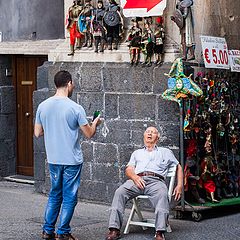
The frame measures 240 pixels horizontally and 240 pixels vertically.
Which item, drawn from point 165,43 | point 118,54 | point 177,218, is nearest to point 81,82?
point 118,54

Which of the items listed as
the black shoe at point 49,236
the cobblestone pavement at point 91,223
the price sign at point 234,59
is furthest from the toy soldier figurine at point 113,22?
the black shoe at point 49,236

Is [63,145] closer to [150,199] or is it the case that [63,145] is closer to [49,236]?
[49,236]

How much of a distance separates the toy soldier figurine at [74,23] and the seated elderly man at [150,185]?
8.16ft

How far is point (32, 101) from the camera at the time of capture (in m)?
12.8

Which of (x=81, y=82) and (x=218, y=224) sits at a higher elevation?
(x=81, y=82)

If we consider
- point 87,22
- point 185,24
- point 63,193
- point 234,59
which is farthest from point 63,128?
point 234,59

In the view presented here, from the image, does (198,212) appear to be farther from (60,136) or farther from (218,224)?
(60,136)

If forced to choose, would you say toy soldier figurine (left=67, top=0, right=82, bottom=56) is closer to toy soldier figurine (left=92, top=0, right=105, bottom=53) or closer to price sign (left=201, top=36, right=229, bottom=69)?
toy soldier figurine (left=92, top=0, right=105, bottom=53)

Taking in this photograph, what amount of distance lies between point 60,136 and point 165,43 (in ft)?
8.20

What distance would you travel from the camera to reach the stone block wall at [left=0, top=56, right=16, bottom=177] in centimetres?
1302

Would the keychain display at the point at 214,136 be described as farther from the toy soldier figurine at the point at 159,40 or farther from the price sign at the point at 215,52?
the toy soldier figurine at the point at 159,40

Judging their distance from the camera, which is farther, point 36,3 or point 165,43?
point 36,3

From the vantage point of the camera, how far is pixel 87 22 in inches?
438

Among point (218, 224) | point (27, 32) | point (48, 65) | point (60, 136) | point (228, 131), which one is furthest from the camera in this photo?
point (27, 32)
